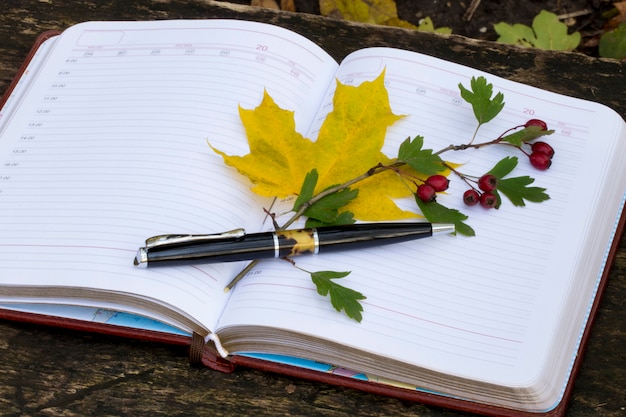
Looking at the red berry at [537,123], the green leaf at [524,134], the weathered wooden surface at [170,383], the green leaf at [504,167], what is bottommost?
the weathered wooden surface at [170,383]

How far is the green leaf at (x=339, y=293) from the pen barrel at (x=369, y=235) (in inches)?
1.9

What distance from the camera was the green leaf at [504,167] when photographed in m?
1.08

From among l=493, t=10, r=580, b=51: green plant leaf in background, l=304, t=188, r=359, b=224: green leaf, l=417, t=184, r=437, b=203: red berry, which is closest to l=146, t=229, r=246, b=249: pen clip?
l=304, t=188, r=359, b=224: green leaf

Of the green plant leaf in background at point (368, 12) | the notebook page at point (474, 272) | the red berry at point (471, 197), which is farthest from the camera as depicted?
the green plant leaf in background at point (368, 12)

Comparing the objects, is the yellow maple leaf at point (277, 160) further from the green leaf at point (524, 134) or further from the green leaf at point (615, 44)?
the green leaf at point (615, 44)

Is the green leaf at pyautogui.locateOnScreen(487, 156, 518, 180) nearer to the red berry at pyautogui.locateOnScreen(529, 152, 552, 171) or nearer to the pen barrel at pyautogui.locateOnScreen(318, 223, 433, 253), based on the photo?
the red berry at pyautogui.locateOnScreen(529, 152, 552, 171)

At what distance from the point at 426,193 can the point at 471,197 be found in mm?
63

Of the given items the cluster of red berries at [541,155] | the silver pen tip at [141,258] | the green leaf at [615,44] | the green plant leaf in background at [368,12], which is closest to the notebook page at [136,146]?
the silver pen tip at [141,258]

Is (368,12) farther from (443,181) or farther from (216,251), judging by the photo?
(216,251)

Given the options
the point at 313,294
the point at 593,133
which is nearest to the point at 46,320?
the point at 313,294

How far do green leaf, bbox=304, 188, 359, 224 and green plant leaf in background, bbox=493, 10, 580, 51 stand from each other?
0.83m

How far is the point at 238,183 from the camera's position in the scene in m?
1.09

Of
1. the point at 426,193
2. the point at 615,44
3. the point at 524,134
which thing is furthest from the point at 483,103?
the point at 615,44

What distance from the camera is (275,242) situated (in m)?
1.00
